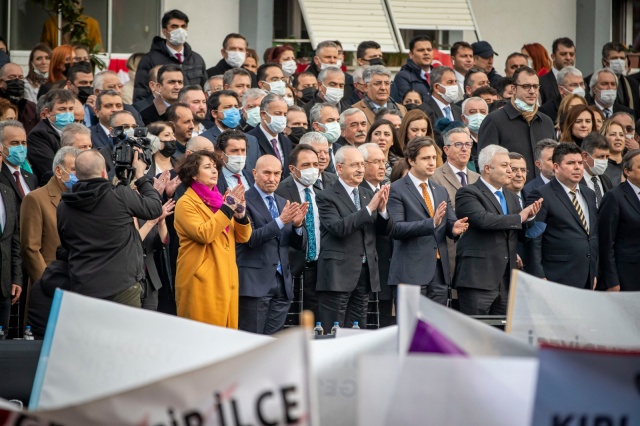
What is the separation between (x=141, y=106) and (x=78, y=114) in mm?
1448

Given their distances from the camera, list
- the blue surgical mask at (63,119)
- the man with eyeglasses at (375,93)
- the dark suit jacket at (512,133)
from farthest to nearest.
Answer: the man with eyeglasses at (375,93), the dark suit jacket at (512,133), the blue surgical mask at (63,119)

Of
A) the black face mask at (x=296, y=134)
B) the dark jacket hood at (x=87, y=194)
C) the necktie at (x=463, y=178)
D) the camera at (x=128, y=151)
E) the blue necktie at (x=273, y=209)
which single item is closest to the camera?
the dark jacket hood at (x=87, y=194)

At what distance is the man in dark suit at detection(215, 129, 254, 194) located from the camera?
10.6m

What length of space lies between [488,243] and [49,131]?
3.98 meters

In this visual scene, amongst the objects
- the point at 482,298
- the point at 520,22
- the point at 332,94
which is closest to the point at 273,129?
the point at 332,94

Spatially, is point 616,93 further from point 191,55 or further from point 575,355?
point 575,355

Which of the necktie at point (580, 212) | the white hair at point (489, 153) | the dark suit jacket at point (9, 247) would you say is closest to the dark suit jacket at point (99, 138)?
the dark suit jacket at point (9, 247)

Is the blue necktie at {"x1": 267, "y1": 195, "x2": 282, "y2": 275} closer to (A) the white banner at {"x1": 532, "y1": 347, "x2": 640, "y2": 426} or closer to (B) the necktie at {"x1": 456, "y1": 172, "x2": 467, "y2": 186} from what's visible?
(B) the necktie at {"x1": 456, "y1": 172, "x2": 467, "y2": 186}

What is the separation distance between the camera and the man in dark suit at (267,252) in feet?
32.4

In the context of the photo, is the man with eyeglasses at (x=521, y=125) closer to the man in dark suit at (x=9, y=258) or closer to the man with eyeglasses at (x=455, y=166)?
the man with eyeglasses at (x=455, y=166)

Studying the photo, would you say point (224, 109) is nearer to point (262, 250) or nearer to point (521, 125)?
point (262, 250)

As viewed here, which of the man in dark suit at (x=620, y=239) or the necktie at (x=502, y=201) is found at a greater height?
the necktie at (x=502, y=201)

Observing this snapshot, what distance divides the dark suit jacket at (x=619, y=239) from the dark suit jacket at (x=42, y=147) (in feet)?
16.4

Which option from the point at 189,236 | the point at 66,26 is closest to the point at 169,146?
the point at 189,236
